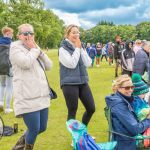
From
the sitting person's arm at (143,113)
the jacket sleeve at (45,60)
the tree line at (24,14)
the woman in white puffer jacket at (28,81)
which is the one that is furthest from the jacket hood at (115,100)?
the tree line at (24,14)

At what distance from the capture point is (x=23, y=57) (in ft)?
15.0

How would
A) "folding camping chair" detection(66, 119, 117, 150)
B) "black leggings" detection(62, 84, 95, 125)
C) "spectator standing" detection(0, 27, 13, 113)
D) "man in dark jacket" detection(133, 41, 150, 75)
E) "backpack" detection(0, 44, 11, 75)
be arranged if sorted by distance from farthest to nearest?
"man in dark jacket" detection(133, 41, 150, 75) → "backpack" detection(0, 44, 11, 75) → "spectator standing" detection(0, 27, 13, 113) → "black leggings" detection(62, 84, 95, 125) → "folding camping chair" detection(66, 119, 117, 150)

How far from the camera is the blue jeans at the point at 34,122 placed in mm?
4702

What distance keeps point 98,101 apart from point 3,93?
8.63 ft

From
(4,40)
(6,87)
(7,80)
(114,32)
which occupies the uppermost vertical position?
(114,32)

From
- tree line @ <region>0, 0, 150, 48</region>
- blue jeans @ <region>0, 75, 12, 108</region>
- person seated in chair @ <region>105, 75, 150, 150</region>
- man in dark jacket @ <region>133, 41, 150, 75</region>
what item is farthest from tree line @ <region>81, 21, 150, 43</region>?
person seated in chair @ <region>105, 75, 150, 150</region>

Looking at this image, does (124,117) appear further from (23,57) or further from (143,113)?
(23,57)

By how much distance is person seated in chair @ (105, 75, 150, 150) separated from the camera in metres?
4.14

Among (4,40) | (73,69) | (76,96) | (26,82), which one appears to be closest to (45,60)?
(26,82)

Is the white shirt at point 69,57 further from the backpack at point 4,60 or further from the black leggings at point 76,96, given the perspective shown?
the backpack at point 4,60

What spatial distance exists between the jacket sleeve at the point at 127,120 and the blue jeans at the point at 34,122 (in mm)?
1005

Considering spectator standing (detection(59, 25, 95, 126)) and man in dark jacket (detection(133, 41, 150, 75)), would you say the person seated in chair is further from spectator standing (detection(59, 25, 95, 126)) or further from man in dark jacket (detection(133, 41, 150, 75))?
man in dark jacket (detection(133, 41, 150, 75))

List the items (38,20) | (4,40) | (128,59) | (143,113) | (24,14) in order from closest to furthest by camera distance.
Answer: (143,113) < (4,40) < (128,59) < (24,14) < (38,20)

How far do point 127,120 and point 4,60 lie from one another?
4.31 meters
